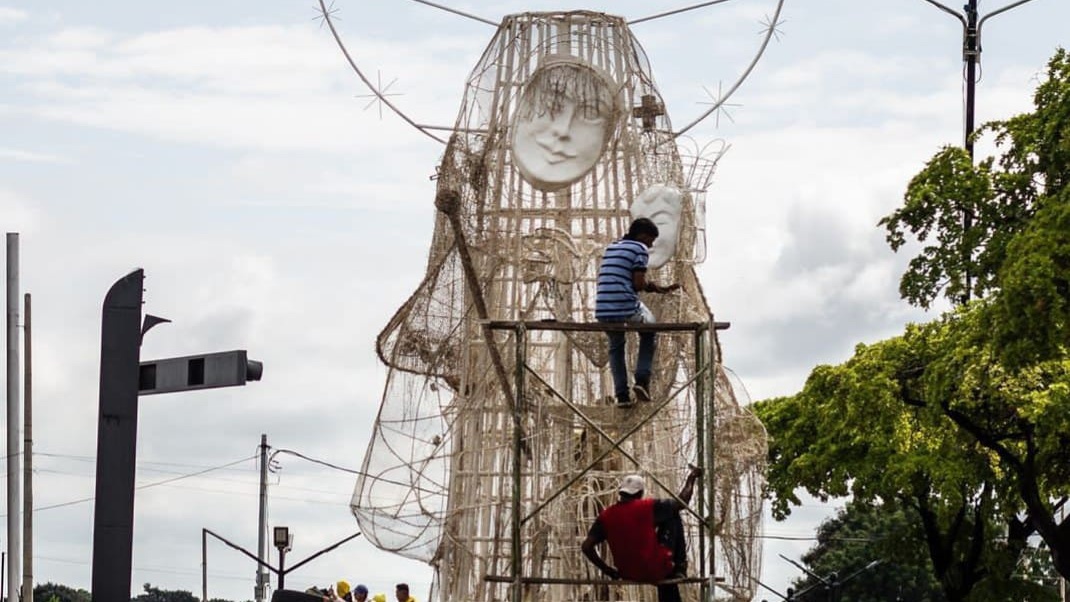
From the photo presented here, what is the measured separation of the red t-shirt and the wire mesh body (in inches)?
35.9

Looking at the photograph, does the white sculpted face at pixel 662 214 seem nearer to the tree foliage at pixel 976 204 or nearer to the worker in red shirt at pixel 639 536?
the worker in red shirt at pixel 639 536

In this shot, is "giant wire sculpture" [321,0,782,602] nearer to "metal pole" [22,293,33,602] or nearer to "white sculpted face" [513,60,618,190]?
"white sculpted face" [513,60,618,190]

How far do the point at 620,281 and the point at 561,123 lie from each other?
2.21 meters

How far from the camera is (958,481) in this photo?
34.4 metres

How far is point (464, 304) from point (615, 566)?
3150mm

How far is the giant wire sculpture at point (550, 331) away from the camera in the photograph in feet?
53.7

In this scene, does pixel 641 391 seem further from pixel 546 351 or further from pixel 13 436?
pixel 13 436

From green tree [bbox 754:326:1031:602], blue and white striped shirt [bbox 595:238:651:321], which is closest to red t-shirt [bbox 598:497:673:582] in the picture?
blue and white striped shirt [bbox 595:238:651:321]

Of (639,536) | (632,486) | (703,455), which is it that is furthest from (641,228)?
(639,536)

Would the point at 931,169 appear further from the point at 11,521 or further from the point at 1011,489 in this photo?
the point at 11,521

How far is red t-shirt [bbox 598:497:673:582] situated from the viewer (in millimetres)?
14875

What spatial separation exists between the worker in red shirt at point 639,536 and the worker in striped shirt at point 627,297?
958 millimetres

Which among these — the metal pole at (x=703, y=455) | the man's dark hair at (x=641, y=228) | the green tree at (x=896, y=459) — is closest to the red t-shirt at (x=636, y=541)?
the metal pole at (x=703, y=455)

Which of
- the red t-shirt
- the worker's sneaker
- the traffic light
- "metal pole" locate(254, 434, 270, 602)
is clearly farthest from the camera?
"metal pole" locate(254, 434, 270, 602)
